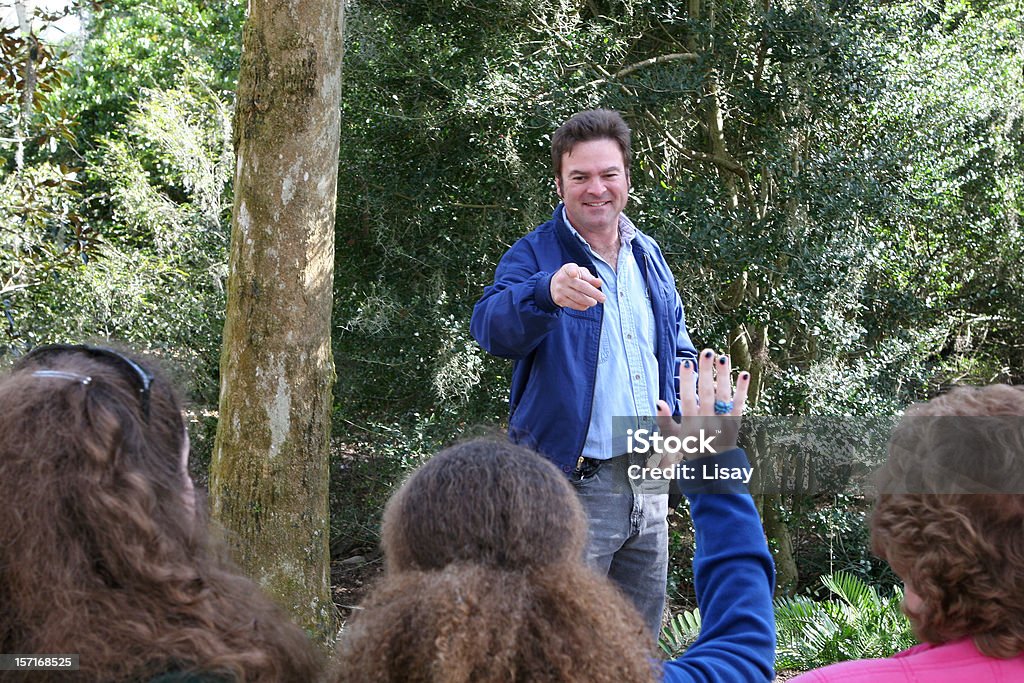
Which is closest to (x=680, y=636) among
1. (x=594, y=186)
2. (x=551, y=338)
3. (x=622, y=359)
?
(x=622, y=359)

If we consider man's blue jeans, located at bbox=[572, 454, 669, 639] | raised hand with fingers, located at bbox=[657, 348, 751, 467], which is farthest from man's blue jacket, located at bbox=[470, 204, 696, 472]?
raised hand with fingers, located at bbox=[657, 348, 751, 467]

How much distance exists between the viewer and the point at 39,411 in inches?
55.0

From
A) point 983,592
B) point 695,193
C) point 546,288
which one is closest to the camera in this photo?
point 983,592

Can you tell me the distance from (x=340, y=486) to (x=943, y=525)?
21.0 feet

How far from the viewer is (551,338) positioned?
3.11 m

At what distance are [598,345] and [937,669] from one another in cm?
168

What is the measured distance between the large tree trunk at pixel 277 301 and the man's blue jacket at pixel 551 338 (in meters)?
1.04

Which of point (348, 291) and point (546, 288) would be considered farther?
point (348, 291)

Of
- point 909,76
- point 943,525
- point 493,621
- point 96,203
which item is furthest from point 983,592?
point 96,203

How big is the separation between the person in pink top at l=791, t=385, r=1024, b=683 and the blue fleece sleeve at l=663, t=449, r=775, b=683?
13 cm

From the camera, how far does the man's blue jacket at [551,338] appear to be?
2955 millimetres

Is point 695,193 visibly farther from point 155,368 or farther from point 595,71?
point 155,368

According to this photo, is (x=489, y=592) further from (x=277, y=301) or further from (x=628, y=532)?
(x=277, y=301)

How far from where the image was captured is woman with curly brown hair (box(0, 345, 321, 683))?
132 cm
